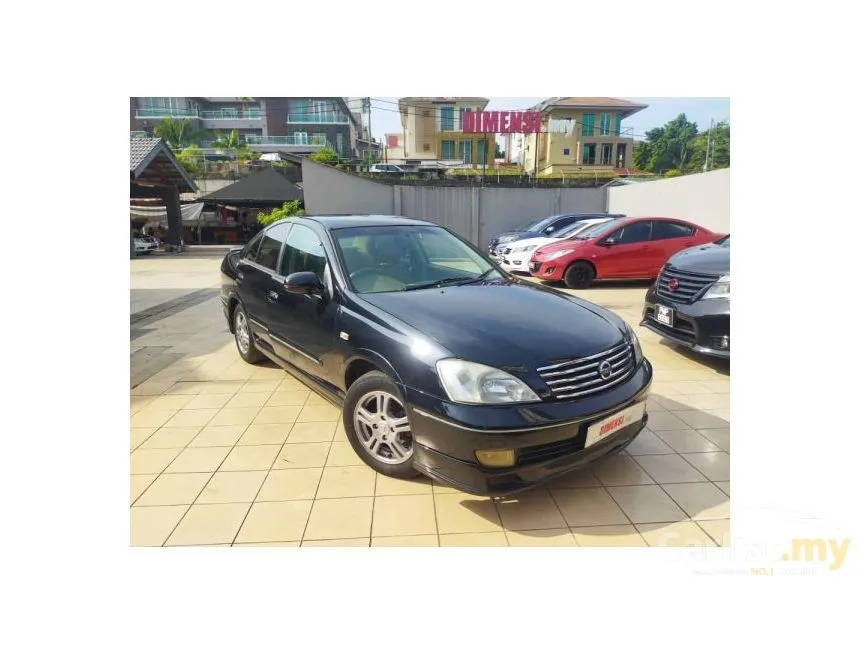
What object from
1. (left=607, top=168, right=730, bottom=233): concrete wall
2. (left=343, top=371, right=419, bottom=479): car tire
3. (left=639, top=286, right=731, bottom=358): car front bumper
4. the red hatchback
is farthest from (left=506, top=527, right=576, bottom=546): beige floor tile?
(left=607, top=168, right=730, bottom=233): concrete wall

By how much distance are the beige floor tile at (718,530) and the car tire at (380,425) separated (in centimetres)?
149

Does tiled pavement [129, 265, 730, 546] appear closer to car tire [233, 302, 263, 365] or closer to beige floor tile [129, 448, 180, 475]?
beige floor tile [129, 448, 180, 475]

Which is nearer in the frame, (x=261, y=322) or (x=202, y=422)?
(x=202, y=422)

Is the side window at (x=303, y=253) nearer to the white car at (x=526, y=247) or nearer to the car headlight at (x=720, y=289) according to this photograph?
the car headlight at (x=720, y=289)

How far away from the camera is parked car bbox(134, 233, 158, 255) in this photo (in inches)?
773

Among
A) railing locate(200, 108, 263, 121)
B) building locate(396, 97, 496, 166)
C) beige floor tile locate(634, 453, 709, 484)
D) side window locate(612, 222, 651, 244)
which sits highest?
railing locate(200, 108, 263, 121)

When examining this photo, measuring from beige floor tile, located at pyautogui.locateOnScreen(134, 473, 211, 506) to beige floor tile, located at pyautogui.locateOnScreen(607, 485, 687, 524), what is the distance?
2335mm

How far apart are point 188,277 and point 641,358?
1203 cm

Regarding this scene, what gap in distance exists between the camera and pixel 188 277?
1223cm

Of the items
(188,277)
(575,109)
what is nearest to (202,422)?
(188,277)

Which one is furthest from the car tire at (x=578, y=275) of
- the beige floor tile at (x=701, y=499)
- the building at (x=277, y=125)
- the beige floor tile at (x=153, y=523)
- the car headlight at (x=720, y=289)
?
the building at (x=277, y=125)

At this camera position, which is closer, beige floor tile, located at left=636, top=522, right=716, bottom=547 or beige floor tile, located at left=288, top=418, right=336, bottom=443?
beige floor tile, located at left=636, top=522, right=716, bottom=547

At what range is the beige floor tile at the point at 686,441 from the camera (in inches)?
123

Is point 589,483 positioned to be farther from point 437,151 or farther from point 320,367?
point 437,151
